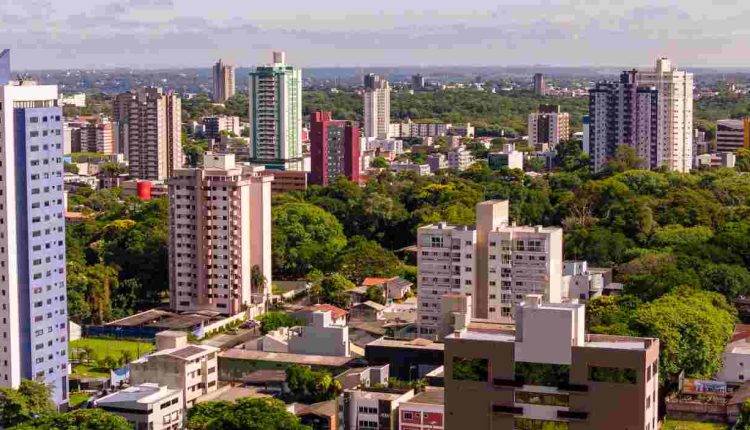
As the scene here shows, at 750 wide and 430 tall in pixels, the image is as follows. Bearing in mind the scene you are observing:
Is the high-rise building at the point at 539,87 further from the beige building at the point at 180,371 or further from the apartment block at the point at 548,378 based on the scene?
the apartment block at the point at 548,378

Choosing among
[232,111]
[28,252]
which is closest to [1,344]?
[28,252]

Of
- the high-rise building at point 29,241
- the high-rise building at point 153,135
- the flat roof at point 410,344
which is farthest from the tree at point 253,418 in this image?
the high-rise building at point 153,135

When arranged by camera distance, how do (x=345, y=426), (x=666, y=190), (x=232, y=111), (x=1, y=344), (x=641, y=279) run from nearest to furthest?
(x=345, y=426) < (x=1, y=344) < (x=641, y=279) < (x=666, y=190) < (x=232, y=111)

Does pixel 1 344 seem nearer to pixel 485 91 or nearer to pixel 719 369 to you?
pixel 719 369

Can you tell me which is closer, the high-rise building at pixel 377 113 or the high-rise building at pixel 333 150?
the high-rise building at pixel 333 150

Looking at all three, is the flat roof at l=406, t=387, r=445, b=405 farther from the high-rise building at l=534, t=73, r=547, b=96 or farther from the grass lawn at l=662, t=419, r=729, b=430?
the high-rise building at l=534, t=73, r=547, b=96

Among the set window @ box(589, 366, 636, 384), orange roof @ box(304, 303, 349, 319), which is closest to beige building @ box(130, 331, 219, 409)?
orange roof @ box(304, 303, 349, 319)
